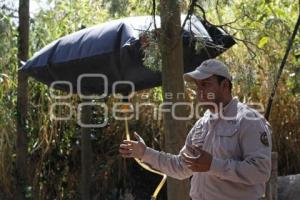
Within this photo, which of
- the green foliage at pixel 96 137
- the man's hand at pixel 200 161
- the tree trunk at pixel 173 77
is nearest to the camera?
the man's hand at pixel 200 161

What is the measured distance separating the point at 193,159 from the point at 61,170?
5873mm

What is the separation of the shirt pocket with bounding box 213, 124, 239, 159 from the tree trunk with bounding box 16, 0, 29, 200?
15.6 feet

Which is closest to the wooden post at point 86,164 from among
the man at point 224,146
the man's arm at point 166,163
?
the man's arm at point 166,163

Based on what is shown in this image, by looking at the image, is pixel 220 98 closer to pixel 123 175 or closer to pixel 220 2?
pixel 220 2

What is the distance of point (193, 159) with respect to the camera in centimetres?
312

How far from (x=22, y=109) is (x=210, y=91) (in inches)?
192

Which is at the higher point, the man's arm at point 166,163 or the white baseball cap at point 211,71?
the white baseball cap at point 211,71

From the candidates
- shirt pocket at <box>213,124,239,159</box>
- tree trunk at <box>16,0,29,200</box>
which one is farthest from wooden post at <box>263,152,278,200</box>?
tree trunk at <box>16,0,29,200</box>

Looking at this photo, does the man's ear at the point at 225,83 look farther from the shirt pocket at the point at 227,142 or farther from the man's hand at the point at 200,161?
the man's hand at the point at 200,161

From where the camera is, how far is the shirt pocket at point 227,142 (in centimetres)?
333

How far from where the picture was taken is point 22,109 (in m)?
7.91

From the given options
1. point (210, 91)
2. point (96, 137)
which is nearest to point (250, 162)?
point (210, 91)

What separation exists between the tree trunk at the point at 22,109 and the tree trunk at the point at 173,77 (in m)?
3.18

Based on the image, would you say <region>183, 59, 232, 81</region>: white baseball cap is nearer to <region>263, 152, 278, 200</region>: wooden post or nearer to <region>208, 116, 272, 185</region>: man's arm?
<region>208, 116, 272, 185</region>: man's arm
